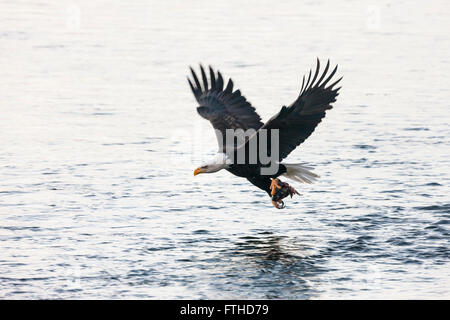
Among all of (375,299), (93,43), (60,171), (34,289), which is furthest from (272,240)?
(93,43)

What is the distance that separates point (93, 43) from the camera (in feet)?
68.3

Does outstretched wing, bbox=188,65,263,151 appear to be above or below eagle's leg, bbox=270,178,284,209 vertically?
above

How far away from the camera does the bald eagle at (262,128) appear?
9.66 m

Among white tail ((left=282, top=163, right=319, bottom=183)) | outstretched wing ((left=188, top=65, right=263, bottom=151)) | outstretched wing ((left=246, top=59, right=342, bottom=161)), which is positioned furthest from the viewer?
outstretched wing ((left=188, top=65, right=263, bottom=151))

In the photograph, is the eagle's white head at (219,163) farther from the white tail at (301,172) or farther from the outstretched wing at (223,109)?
the white tail at (301,172)

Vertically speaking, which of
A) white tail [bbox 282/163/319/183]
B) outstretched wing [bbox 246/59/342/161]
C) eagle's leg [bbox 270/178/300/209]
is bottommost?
eagle's leg [bbox 270/178/300/209]

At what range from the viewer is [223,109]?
10898 mm

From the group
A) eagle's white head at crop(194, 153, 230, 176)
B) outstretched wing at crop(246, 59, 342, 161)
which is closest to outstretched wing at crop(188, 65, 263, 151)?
eagle's white head at crop(194, 153, 230, 176)

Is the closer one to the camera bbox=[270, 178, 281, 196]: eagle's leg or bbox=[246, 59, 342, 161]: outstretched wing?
bbox=[246, 59, 342, 161]: outstretched wing

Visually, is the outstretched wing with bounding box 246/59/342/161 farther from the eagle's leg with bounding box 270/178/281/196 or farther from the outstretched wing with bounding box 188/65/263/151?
the outstretched wing with bounding box 188/65/263/151

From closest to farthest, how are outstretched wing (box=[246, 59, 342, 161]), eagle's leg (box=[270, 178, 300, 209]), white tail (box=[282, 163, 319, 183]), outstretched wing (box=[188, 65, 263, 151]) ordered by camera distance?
outstretched wing (box=[246, 59, 342, 161]) < eagle's leg (box=[270, 178, 300, 209]) < white tail (box=[282, 163, 319, 183]) < outstretched wing (box=[188, 65, 263, 151])

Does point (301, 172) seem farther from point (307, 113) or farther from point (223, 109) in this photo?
point (223, 109)

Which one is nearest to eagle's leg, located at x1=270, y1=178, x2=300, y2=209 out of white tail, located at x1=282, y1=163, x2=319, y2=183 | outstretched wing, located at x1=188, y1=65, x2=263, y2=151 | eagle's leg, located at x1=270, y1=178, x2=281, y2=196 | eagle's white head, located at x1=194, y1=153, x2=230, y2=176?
eagle's leg, located at x1=270, y1=178, x2=281, y2=196

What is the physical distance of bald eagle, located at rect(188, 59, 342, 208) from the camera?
966 centimetres
